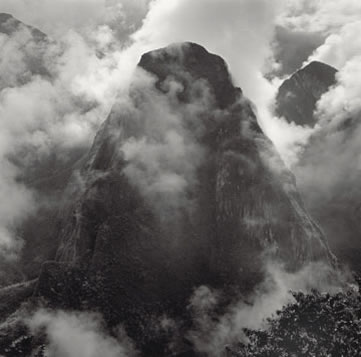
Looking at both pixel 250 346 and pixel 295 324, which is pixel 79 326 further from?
pixel 295 324

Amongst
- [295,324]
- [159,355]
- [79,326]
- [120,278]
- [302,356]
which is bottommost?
[302,356]

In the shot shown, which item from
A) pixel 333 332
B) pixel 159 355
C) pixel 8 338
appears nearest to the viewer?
pixel 333 332

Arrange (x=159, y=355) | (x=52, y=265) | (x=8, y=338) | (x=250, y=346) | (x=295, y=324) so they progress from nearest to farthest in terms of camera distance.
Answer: (x=295, y=324)
(x=250, y=346)
(x=8, y=338)
(x=159, y=355)
(x=52, y=265)

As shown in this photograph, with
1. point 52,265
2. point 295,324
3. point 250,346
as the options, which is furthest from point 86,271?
point 295,324

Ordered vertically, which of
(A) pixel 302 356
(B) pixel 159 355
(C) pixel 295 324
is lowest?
(A) pixel 302 356

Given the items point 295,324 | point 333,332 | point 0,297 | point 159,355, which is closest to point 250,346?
point 295,324

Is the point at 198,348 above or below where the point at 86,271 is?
below

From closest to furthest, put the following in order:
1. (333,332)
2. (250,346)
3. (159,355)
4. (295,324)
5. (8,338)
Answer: (333,332), (295,324), (250,346), (8,338), (159,355)

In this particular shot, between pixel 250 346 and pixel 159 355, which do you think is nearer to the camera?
pixel 250 346

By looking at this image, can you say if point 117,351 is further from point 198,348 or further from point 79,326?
point 198,348
